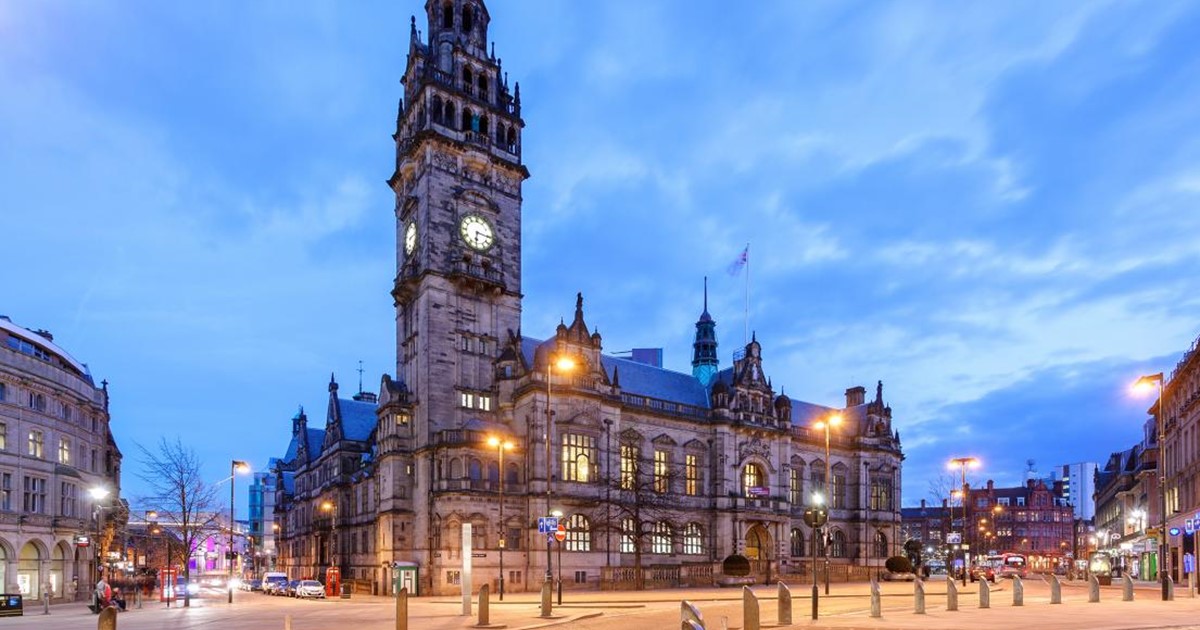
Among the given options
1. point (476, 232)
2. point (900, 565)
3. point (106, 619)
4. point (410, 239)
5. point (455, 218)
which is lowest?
point (900, 565)

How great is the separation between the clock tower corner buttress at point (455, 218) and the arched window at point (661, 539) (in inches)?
650

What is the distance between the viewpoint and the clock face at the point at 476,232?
7044cm

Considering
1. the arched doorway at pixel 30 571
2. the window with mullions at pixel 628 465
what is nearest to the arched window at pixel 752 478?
the window with mullions at pixel 628 465

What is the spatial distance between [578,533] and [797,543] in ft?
86.7

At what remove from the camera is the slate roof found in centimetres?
9025

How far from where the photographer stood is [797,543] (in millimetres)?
83625

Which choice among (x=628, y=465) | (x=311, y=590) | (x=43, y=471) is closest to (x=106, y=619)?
(x=43, y=471)

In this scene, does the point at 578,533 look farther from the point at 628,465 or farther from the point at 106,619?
the point at 106,619

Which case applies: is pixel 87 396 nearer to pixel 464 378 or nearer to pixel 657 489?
pixel 464 378

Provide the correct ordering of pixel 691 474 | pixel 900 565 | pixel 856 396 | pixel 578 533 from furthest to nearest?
pixel 856 396, pixel 900 565, pixel 691 474, pixel 578 533

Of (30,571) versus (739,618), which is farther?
(30,571)

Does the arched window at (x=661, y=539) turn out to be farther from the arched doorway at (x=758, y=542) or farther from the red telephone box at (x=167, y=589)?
the red telephone box at (x=167, y=589)

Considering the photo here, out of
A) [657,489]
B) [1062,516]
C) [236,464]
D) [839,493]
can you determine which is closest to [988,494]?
[1062,516]

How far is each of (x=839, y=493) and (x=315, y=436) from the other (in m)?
59.8
